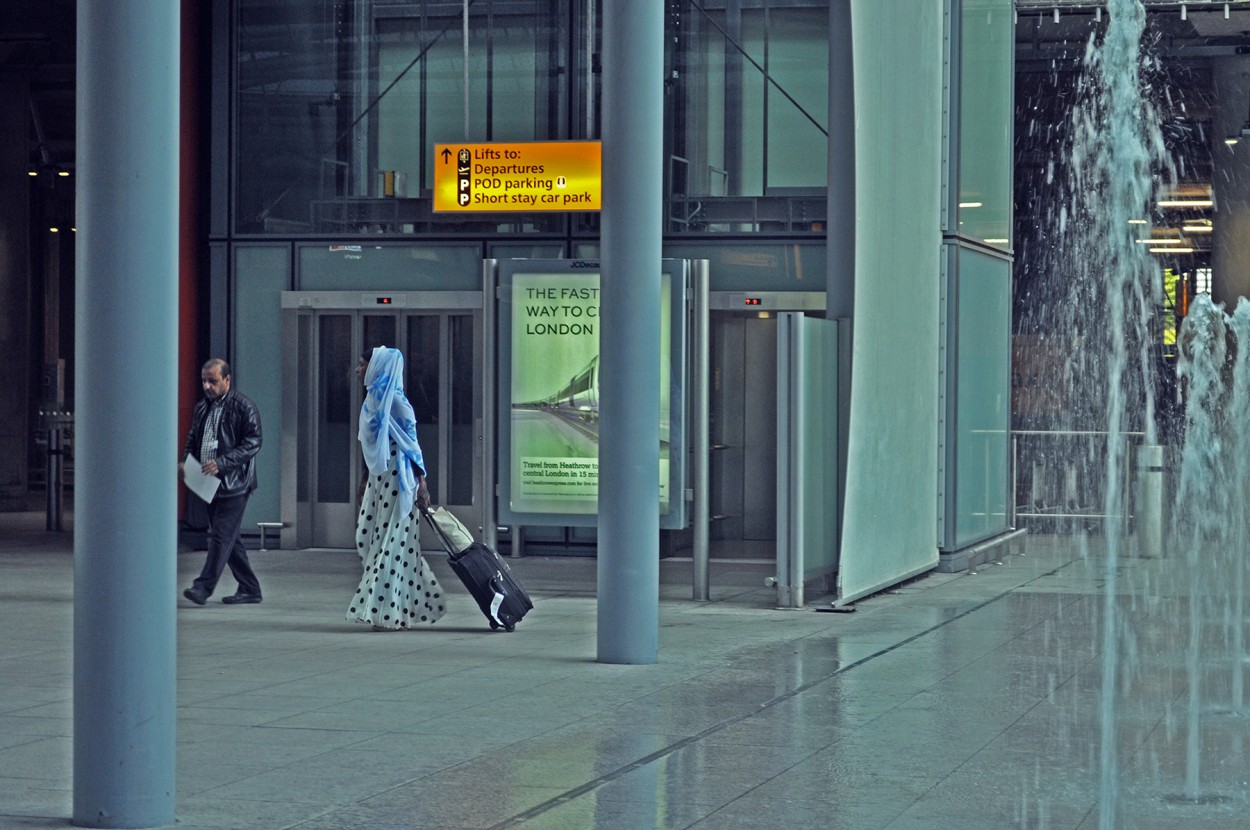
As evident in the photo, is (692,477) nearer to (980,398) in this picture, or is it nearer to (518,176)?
(518,176)

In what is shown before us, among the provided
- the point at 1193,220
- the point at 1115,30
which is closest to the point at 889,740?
the point at 1115,30

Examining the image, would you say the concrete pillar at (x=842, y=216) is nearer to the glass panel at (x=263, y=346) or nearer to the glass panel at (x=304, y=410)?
the glass panel at (x=304, y=410)

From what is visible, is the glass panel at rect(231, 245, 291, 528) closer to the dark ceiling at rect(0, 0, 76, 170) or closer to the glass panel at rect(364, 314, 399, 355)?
the glass panel at rect(364, 314, 399, 355)

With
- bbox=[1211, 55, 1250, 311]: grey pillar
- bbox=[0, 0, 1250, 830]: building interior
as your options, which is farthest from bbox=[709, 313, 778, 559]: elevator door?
bbox=[1211, 55, 1250, 311]: grey pillar

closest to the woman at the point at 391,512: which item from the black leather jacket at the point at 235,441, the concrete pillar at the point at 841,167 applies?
the black leather jacket at the point at 235,441

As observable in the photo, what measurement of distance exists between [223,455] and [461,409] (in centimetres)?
459

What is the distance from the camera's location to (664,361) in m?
13.0

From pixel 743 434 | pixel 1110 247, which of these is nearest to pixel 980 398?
pixel 743 434

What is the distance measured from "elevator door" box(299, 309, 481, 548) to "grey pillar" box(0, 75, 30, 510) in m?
11.0

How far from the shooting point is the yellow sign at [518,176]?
16.2 m

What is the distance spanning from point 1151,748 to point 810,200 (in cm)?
941

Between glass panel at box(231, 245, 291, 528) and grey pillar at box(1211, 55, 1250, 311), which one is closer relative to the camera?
glass panel at box(231, 245, 291, 528)

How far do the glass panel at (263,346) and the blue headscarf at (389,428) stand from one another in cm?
581

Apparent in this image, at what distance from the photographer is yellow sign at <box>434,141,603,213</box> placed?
16250mm
